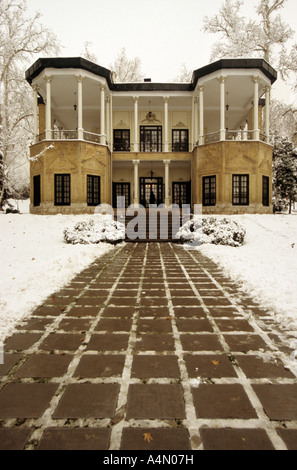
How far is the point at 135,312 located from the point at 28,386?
187 centimetres

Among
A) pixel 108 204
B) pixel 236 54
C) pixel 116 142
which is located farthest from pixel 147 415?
pixel 236 54

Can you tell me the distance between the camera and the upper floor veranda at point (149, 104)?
1672cm

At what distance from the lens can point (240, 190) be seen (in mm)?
17453

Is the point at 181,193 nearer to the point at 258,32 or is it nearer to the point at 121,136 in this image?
the point at 121,136

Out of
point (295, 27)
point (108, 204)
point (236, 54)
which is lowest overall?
point (108, 204)

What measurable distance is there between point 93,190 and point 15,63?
12.6m

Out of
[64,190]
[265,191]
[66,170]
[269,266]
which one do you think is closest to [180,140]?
[265,191]

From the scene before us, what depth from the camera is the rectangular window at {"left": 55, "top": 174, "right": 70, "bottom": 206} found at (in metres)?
17.2

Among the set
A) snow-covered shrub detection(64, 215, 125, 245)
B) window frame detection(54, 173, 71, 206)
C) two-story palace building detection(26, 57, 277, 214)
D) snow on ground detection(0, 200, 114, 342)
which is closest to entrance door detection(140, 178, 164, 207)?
two-story palace building detection(26, 57, 277, 214)

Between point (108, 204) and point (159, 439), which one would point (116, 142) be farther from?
point (159, 439)

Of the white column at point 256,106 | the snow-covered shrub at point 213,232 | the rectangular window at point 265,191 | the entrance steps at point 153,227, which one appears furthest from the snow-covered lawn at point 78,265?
the white column at point 256,106

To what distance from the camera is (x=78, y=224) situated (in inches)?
440

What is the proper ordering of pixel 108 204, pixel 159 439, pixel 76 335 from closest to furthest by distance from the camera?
1. pixel 159 439
2. pixel 76 335
3. pixel 108 204

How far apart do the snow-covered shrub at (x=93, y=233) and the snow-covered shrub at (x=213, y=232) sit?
108 inches
